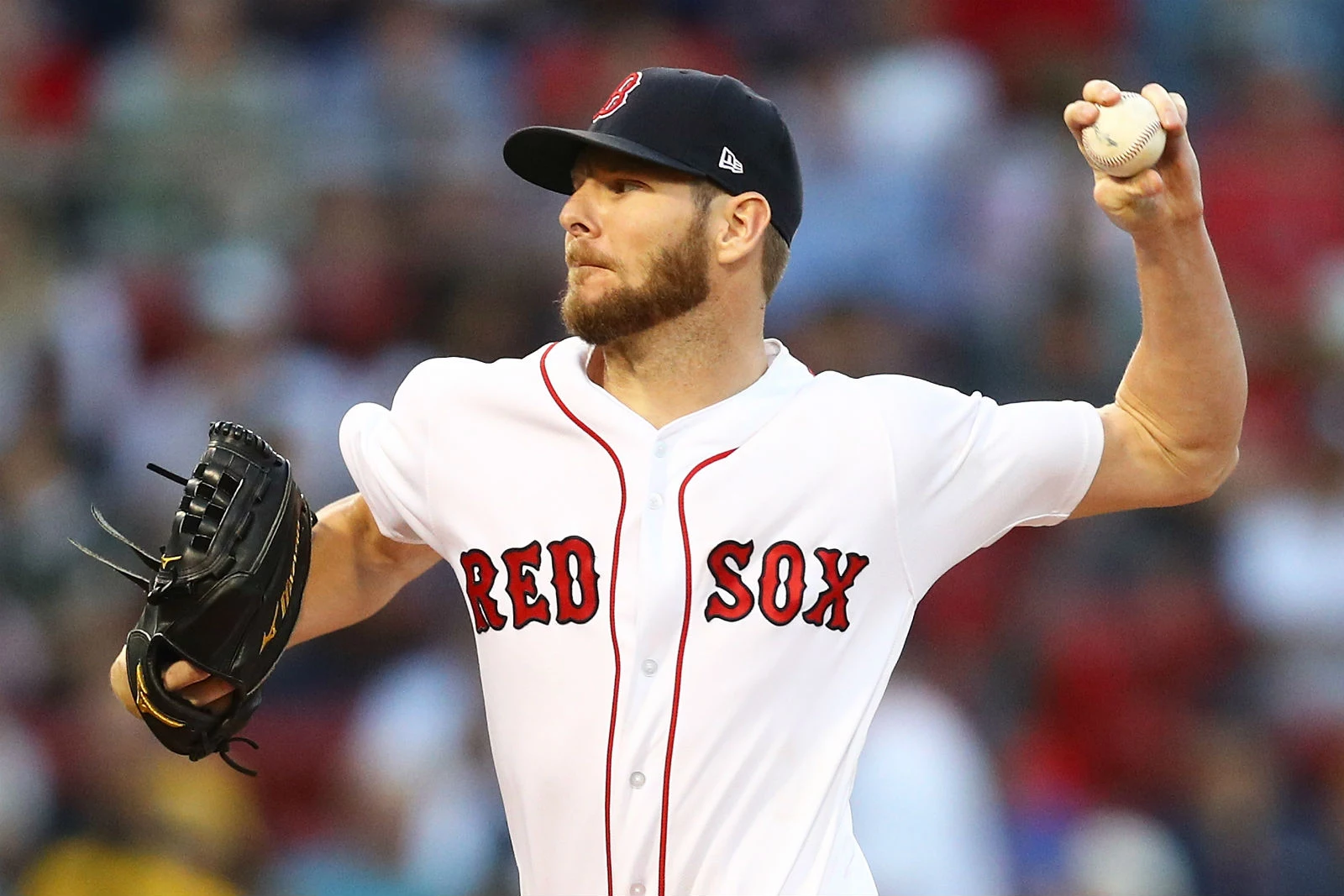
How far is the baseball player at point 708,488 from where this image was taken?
2523 mm

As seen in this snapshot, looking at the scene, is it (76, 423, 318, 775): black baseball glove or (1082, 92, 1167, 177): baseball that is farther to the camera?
(76, 423, 318, 775): black baseball glove

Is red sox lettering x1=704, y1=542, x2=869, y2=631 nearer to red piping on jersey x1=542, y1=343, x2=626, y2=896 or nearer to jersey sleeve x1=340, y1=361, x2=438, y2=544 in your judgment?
red piping on jersey x1=542, y1=343, x2=626, y2=896

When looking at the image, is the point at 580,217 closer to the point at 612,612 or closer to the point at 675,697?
the point at 612,612

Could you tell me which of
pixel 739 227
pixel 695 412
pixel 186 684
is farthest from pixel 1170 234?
pixel 186 684

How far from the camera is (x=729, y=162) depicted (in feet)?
9.04

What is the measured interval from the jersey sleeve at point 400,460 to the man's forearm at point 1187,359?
1.16 meters

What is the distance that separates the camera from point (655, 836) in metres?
2.50

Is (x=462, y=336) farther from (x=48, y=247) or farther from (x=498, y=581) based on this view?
(x=498, y=581)

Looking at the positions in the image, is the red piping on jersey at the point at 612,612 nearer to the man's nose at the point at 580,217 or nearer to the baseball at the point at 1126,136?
the man's nose at the point at 580,217

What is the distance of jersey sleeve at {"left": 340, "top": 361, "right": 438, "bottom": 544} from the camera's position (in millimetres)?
2773

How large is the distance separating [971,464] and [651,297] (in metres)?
0.57

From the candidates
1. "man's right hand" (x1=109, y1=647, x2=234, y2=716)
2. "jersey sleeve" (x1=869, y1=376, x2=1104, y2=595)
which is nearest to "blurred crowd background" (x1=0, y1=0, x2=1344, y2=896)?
"man's right hand" (x1=109, y1=647, x2=234, y2=716)

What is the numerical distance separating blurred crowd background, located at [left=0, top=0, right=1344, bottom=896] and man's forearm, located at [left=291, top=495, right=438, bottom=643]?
217 centimetres

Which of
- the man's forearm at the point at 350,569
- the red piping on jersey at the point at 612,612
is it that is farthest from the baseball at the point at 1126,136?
the man's forearm at the point at 350,569
